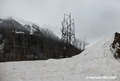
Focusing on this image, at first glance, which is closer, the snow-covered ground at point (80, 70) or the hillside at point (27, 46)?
the snow-covered ground at point (80, 70)

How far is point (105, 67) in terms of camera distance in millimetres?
8734

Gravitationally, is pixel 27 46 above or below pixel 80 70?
above

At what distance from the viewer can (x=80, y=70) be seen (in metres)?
9.02

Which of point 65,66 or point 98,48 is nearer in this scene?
point 65,66

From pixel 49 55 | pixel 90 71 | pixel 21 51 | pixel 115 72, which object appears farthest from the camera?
pixel 49 55

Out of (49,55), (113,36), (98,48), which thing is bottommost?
(49,55)

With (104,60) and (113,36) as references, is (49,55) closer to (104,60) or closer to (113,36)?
(113,36)

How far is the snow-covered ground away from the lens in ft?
25.2

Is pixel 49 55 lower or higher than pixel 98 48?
lower

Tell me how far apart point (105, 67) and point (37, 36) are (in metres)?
17.4

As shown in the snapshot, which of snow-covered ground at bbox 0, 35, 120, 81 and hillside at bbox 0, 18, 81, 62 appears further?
hillside at bbox 0, 18, 81, 62

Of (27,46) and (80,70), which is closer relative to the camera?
(80,70)

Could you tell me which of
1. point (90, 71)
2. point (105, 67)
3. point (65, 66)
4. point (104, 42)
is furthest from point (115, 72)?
point (104, 42)

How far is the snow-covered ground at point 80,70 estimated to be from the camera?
769 cm
